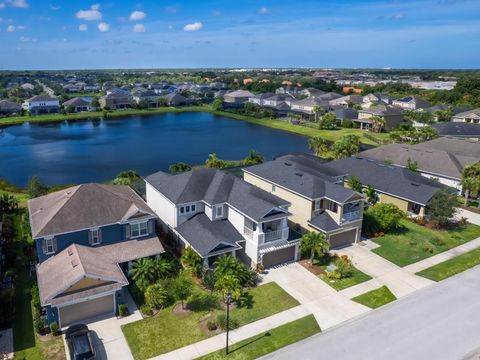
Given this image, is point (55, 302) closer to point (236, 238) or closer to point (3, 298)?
point (3, 298)

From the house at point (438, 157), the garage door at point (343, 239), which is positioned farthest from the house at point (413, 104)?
the garage door at point (343, 239)

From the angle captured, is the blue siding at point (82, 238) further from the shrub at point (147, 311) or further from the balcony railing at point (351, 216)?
the balcony railing at point (351, 216)

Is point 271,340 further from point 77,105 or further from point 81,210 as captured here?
point 77,105

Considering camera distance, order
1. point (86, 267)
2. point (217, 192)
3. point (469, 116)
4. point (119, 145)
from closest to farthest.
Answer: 1. point (86, 267)
2. point (217, 192)
3. point (119, 145)
4. point (469, 116)

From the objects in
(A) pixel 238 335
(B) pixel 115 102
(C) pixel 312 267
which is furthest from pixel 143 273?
(B) pixel 115 102

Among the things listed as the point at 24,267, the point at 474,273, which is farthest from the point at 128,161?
the point at 474,273

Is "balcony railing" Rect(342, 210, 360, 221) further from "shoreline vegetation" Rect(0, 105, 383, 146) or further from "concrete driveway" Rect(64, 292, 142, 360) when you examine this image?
"shoreline vegetation" Rect(0, 105, 383, 146)

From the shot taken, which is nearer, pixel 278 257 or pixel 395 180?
pixel 278 257
